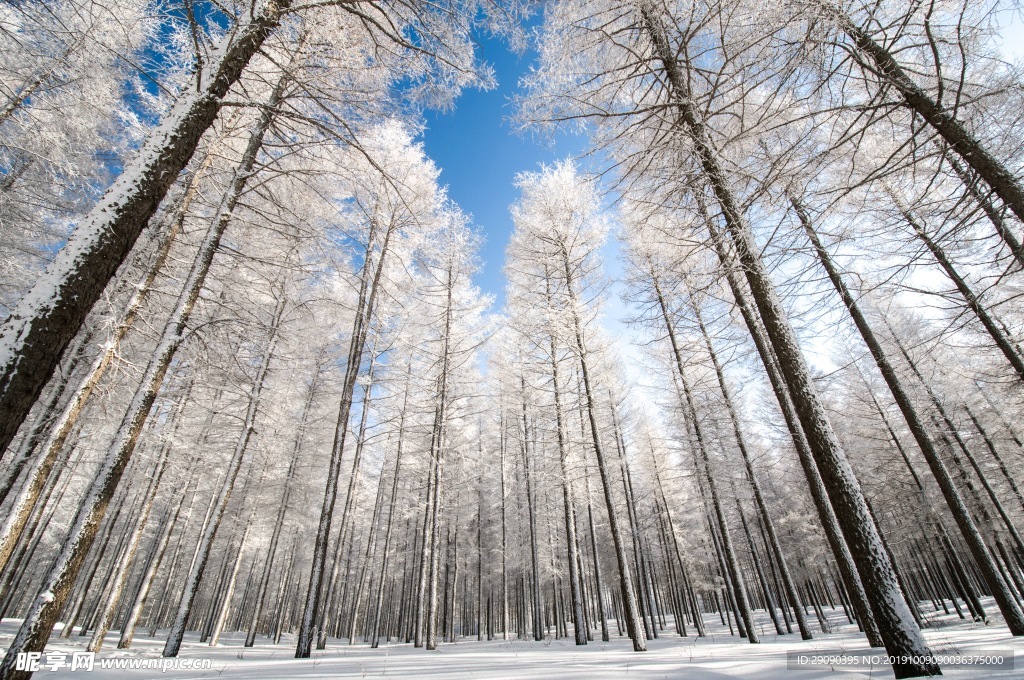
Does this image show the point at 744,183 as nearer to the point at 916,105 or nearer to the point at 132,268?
the point at 916,105

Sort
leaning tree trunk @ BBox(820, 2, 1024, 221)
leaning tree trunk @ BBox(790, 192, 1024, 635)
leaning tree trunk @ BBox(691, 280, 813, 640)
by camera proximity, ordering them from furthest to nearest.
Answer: leaning tree trunk @ BBox(691, 280, 813, 640) < leaning tree trunk @ BBox(790, 192, 1024, 635) < leaning tree trunk @ BBox(820, 2, 1024, 221)

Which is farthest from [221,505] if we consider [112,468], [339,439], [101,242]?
[101,242]

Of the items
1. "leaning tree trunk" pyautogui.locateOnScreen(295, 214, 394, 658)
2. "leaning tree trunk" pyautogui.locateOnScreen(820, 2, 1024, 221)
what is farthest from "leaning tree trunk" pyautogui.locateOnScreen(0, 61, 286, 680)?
"leaning tree trunk" pyautogui.locateOnScreen(820, 2, 1024, 221)

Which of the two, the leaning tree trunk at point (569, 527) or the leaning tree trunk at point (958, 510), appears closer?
the leaning tree trunk at point (958, 510)

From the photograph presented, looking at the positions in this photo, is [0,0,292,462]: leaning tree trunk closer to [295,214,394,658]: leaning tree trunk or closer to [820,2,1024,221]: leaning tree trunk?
[295,214,394,658]: leaning tree trunk

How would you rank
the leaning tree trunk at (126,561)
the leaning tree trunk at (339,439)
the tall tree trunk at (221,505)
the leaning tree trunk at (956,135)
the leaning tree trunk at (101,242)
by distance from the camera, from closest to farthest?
the leaning tree trunk at (101,242)
the leaning tree trunk at (956,135)
the leaning tree trunk at (339,439)
the tall tree trunk at (221,505)
the leaning tree trunk at (126,561)

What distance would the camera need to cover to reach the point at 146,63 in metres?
6.06

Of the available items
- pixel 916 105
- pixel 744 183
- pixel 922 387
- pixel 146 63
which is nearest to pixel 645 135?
pixel 744 183

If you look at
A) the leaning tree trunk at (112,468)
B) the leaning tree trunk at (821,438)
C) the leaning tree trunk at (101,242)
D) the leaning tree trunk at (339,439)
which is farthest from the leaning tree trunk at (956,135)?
the leaning tree trunk at (339,439)

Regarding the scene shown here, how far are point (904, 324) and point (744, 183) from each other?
1462 cm

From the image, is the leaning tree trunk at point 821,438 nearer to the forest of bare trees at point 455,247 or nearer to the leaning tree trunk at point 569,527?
the forest of bare trees at point 455,247

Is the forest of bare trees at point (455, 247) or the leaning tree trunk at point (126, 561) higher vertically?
the forest of bare trees at point (455, 247)

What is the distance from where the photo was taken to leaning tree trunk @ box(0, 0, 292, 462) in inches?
87.3

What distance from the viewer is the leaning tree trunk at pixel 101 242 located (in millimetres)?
2217
